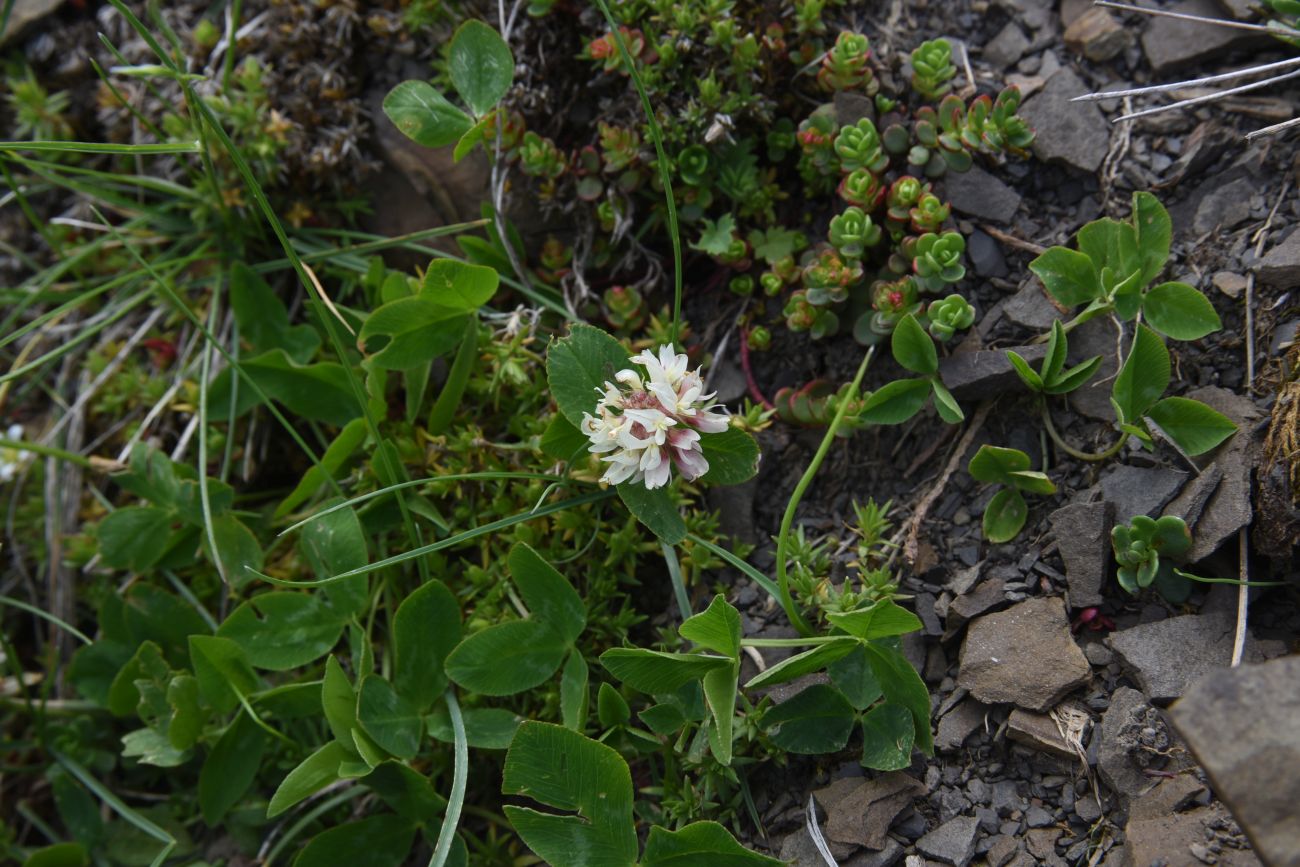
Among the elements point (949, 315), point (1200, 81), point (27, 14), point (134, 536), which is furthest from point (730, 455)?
point (27, 14)

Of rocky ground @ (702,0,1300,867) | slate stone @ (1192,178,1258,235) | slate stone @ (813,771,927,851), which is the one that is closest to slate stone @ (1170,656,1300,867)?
rocky ground @ (702,0,1300,867)

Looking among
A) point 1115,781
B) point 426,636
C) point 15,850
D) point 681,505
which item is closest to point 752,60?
point 681,505

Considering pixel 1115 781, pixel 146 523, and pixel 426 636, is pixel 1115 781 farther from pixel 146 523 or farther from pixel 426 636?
pixel 146 523

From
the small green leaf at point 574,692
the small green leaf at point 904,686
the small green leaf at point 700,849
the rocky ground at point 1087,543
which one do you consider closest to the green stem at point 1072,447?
the rocky ground at point 1087,543

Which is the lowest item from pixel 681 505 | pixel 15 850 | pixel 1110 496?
pixel 15 850

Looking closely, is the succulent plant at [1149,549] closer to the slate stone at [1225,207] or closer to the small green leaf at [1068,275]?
the small green leaf at [1068,275]

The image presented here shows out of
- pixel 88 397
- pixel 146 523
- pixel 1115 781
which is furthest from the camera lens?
pixel 88 397
